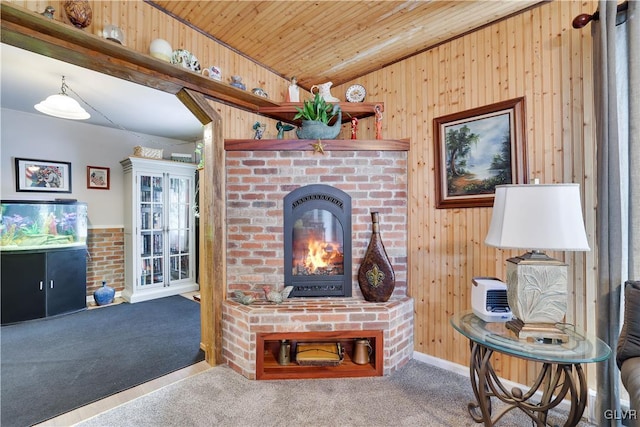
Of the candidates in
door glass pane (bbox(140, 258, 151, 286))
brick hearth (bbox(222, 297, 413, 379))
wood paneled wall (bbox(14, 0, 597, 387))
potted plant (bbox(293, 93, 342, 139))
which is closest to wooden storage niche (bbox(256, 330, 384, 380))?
brick hearth (bbox(222, 297, 413, 379))

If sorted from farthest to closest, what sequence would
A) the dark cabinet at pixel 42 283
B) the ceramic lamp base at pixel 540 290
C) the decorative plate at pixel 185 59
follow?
the dark cabinet at pixel 42 283
the decorative plate at pixel 185 59
the ceramic lamp base at pixel 540 290

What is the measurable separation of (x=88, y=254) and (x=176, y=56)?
346 cm

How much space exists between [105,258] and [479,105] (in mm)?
5011

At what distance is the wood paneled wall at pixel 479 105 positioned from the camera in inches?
66.5

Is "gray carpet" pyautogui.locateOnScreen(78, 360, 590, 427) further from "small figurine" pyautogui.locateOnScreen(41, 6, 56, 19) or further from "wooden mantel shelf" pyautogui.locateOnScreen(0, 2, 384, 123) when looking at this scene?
"small figurine" pyautogui.locateOnScreen(41, 6, 56, 19)

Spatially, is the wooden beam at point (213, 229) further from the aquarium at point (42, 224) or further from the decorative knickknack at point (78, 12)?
the aquarium at point (42, 224)

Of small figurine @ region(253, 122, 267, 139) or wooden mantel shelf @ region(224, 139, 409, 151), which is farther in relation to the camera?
small figurine @ region(253, 122, 267, 139)

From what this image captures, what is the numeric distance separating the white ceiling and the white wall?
18cm

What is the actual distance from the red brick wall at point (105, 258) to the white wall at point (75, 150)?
0.15 m

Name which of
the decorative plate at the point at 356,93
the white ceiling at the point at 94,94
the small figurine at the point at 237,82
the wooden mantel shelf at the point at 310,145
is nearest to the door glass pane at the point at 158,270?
the white ceiling at the point at 94,94

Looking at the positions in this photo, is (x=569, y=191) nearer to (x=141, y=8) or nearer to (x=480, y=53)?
(x=480, y=53)

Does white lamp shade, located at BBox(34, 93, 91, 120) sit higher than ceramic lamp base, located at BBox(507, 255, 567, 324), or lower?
higher

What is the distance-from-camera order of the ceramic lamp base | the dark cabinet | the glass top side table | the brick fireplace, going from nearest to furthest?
the glass top side table, the ceramic lamp base, the brick fireplace, the dark cabinet

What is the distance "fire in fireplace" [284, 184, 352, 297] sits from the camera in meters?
2.38
